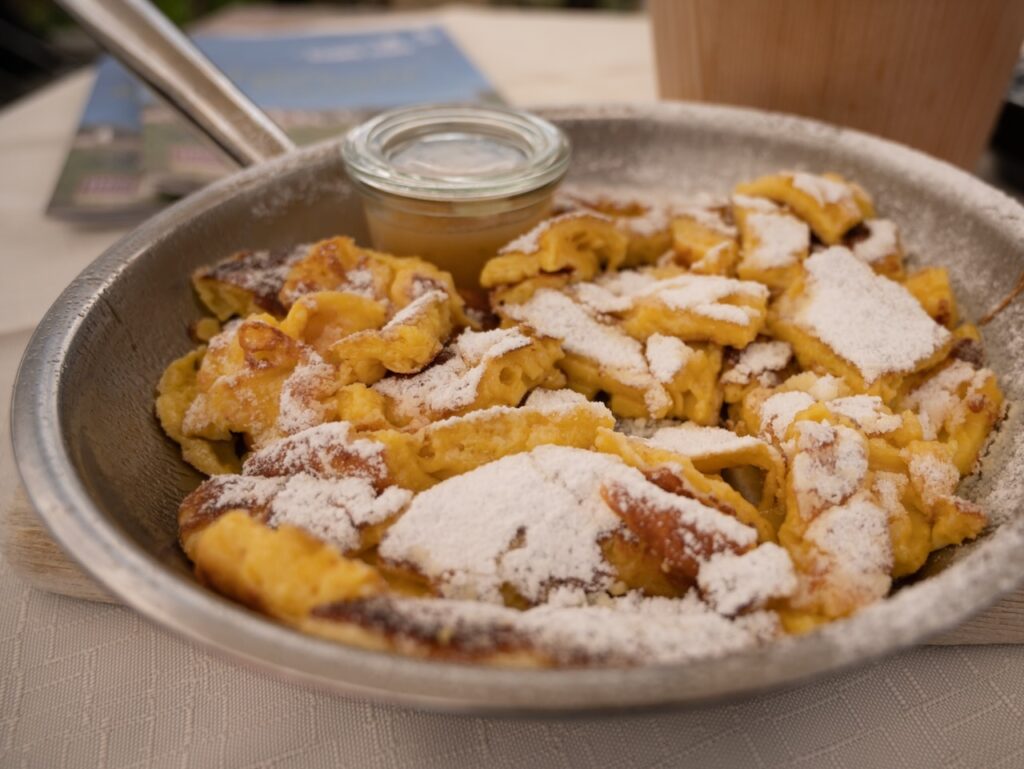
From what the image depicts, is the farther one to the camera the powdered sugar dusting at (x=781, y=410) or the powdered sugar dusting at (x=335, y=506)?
the powdered sugar dusting at (x=781, y=410)

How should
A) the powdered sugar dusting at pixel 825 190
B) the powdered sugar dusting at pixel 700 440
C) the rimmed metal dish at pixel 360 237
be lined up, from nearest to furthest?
the rimmed metal dish at pixel 360 237 → the powdered sugar dusting at pixel 700 440 → the powdered sugar dusting at pixel 825 190

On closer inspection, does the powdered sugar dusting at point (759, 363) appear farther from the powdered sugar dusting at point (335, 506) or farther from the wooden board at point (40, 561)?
the wooden board at point (40, 561)

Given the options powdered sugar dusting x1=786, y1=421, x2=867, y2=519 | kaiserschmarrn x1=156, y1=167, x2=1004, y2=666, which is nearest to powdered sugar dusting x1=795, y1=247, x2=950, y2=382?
kaiserschmarrn x1=156, y1=167, x2=1004, y2=666

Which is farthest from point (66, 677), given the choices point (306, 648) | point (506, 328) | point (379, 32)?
point (379, 32)

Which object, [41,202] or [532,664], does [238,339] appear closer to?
[532,664]

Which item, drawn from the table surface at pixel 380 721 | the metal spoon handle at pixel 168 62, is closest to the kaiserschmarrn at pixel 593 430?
the table surface at pixel 380 721

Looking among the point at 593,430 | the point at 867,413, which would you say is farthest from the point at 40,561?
the point at 867,413
